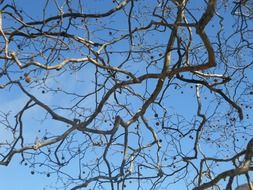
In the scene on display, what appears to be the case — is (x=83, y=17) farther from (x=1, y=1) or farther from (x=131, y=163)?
(x=131, y=163)

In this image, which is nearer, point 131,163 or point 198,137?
point 131,163

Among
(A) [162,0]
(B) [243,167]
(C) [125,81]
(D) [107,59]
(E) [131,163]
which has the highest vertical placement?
(A) [162,0]

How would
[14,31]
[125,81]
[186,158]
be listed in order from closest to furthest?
[125,81] < [14,31] < [186,158]

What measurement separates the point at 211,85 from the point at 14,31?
2287 mm

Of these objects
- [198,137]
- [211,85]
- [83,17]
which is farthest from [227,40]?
[83,17]

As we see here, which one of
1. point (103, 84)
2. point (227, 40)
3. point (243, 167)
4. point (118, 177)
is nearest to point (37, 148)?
point (118, 177)

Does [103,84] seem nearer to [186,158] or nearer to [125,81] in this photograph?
[125,81]

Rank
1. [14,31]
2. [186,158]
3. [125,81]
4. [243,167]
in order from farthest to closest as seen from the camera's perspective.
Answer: [186,158], [14,31], [125,81], [243,167]

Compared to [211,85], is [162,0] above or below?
above

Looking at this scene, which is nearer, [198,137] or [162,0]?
[162,0]

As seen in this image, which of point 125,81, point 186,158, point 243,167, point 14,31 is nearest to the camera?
point 243,167

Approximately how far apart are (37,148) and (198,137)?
209cm

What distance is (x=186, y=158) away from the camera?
21.2 ft

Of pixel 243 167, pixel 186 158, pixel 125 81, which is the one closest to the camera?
pixel 243 167
